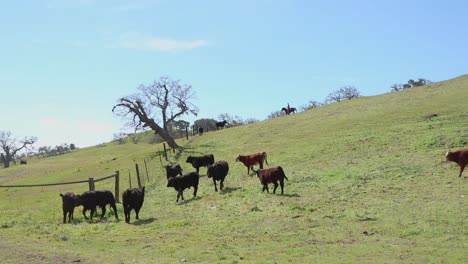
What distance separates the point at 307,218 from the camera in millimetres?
15258

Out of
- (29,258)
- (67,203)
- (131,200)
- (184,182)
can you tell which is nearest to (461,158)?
(184,182)

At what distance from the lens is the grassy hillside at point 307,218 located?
11.8 metres

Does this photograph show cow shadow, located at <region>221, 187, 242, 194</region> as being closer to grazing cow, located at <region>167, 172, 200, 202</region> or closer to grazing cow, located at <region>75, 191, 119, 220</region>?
grazing cow, located at <region>167, 172, 200, 202</region>

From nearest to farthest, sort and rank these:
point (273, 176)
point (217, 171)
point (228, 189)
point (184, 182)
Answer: point (273, 176) → point (184, 182) → point (228, 189) → point (217, 171)

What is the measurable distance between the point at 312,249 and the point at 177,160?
106 ft

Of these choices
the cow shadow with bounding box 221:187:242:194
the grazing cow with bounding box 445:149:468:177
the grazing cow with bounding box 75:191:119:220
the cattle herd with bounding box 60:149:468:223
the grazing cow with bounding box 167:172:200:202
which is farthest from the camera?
the cow shadow with bounding box 221:187:242:194

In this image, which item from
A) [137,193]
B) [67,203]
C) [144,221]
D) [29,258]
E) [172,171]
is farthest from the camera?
[172,171]

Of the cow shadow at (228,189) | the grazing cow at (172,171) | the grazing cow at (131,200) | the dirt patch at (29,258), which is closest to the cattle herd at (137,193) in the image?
the grazing cow at (131,200)

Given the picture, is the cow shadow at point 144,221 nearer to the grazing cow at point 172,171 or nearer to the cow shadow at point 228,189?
the cow shadow at point 228,189

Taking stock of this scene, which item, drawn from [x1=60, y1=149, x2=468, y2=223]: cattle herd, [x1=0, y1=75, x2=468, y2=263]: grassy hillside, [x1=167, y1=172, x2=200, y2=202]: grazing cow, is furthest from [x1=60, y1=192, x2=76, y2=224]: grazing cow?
[x1=167, y1=172, x2=200, y2=202]: grazing cow

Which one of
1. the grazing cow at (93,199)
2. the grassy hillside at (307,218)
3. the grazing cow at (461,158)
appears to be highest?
the grazing cow at (93,199)

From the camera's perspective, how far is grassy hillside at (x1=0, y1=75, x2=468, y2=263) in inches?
463

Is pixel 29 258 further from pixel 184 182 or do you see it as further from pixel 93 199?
pixel 184 182

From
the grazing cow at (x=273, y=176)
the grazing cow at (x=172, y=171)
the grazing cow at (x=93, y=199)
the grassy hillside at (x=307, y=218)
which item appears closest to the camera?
the grassy hillside at (x=307, y=218)
